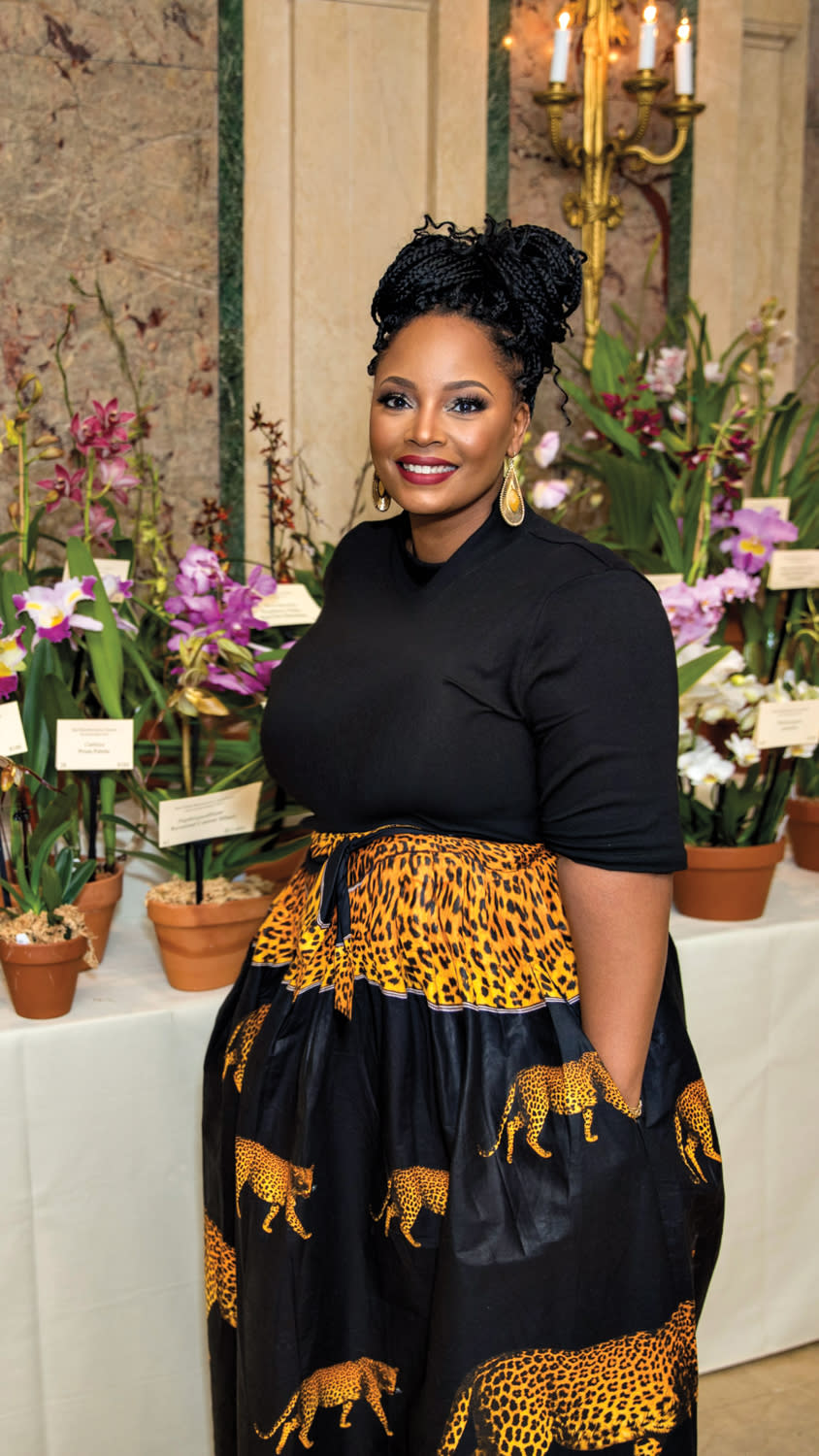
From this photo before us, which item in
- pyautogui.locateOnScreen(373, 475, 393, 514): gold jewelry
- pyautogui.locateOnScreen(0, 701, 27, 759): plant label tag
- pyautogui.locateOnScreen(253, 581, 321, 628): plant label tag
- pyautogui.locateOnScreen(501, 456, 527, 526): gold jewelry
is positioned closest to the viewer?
pyautogui.locateOnScreen(501, 456, 527, 526): gold jewelry

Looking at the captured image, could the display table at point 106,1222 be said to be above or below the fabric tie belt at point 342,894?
below

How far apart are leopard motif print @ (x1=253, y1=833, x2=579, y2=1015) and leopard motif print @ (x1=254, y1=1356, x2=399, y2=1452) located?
319mm

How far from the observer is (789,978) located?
201cm

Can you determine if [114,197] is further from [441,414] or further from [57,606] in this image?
[441,414]

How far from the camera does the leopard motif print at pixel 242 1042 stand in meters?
1.28

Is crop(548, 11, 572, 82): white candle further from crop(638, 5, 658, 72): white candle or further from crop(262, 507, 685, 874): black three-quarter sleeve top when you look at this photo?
crop(262, 507, 685, 874): black three-quarter sleeve top

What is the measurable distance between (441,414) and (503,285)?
12cm

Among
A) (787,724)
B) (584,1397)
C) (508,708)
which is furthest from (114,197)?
(584,1397)

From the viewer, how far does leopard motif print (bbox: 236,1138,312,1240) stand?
1172 mm

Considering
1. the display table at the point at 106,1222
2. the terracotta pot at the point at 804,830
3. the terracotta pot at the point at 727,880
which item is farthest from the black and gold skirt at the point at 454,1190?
the terracotta pot at the point at 804,830

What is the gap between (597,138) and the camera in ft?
9.06

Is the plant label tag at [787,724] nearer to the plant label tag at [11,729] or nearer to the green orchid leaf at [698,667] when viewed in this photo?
the green orchid leaf at [698,667]

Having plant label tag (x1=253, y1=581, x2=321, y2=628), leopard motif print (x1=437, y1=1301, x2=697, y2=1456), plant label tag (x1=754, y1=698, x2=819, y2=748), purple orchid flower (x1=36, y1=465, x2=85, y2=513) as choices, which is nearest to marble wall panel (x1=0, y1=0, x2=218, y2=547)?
purple orchid flower (x1=36, y1=465, x2=85, y2=513)

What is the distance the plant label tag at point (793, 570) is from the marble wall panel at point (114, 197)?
111cm
